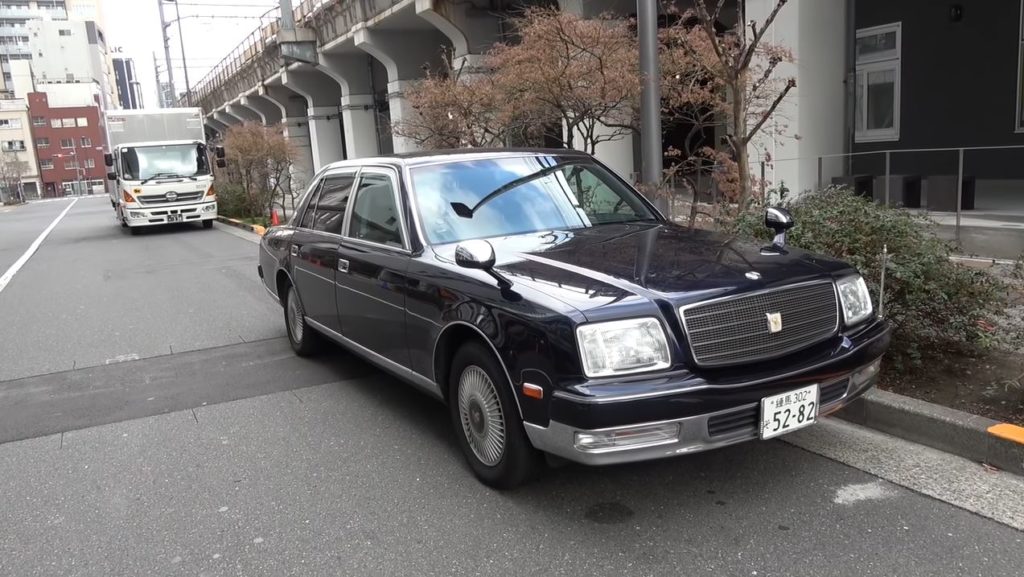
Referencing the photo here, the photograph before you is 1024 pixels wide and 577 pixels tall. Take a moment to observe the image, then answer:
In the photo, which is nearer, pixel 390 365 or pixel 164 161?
pixel 390 365

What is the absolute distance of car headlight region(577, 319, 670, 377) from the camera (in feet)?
10.6

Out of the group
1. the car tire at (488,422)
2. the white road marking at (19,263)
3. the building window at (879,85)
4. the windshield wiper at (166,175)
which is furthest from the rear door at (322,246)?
the windshield wiper at (166,175)

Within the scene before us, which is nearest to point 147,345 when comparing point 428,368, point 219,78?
point 428,368

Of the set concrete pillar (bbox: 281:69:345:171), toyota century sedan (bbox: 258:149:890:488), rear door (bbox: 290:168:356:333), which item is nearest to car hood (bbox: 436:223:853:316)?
toyota century sedan (bbox: 258:149:890:488)

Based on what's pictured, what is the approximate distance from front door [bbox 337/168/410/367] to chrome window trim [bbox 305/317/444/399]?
4 centimetres

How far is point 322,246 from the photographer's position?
5.66m

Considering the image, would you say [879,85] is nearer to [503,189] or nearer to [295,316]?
[503,189]

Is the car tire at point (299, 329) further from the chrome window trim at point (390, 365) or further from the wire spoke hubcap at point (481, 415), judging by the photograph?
the wire spoke hubcap at point (481, 415)

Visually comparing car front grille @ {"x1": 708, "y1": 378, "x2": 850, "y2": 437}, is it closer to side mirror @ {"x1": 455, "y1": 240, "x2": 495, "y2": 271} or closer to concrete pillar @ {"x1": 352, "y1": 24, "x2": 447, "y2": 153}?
side mirror @ {"x1": 455, "y1": 240, "x2": 495, "y2": 271}

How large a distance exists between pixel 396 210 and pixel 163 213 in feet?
58.1

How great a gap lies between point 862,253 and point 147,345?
640 cm

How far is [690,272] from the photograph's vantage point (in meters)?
3.61

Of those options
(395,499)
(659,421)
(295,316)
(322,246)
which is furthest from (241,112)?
(659,421)

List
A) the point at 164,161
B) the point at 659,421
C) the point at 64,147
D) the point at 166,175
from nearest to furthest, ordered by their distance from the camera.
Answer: the point at 659,421, the point at 166,175, the point at 164,161, the point at 64,147
